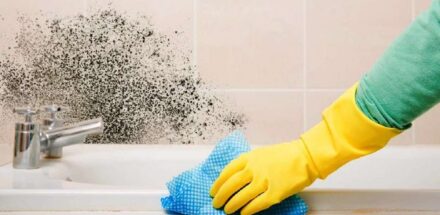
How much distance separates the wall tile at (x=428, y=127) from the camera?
1.28 m

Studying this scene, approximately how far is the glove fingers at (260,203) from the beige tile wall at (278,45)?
69 cm

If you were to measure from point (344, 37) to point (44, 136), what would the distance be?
823 millimetres

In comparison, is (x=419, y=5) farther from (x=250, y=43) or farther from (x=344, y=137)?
(x=344, y=137)

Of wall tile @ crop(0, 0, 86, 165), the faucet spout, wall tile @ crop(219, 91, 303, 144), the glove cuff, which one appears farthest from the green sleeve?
wall tile @ crop(0, 0, 86, 165)

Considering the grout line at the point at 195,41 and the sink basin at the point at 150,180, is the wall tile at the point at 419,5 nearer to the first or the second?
the sink basin at the point at 150,180

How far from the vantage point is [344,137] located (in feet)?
1.89

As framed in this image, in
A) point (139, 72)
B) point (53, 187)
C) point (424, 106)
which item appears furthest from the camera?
point (139, 72)

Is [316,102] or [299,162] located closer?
[299,162]

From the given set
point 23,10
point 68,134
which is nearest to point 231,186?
point 68,134

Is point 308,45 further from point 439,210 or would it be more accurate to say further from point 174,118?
point 439,210

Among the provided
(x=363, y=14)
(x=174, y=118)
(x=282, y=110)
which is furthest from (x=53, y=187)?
(x=363, y=14)

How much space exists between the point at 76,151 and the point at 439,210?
2.76 ft

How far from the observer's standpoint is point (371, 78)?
0.56m

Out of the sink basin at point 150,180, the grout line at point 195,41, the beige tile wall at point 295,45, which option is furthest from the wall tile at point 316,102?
the grout line at point 195,41
